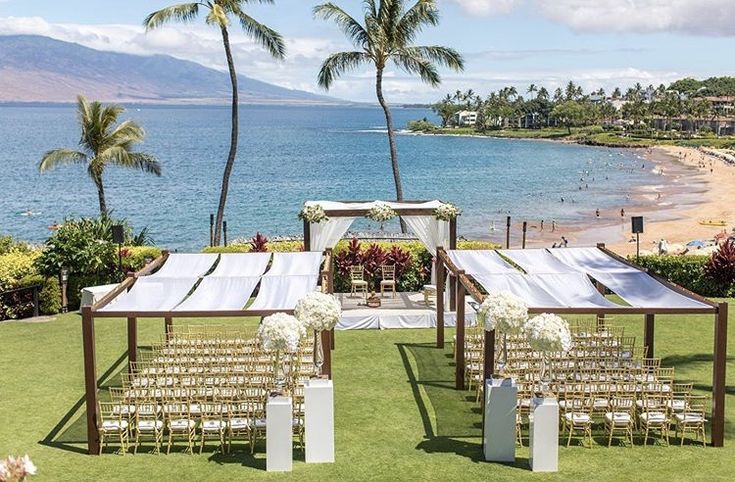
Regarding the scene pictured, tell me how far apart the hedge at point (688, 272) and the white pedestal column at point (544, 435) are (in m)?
13.8

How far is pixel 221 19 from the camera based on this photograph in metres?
28.6

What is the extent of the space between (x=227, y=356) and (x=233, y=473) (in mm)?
4287

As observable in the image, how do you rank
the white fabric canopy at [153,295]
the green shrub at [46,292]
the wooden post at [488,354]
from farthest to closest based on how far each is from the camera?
the green shrub at [46,292] < the white fabric canopy at [153,295] < the wooden post at [488,354]

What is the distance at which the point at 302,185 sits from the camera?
8769 centimetres

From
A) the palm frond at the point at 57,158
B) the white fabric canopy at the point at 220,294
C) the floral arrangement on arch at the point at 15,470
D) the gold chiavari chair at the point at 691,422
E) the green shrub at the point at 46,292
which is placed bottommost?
the gold chiavari chair at the point at 691,422

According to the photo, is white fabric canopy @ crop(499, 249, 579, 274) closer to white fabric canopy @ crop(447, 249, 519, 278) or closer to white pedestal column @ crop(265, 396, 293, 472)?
white fabric canopy @ crop(447, 249, 519, 278)

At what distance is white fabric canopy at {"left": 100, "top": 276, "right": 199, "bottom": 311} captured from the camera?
42.6ft

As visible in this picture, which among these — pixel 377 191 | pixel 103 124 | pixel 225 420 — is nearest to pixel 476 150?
pixel 377 191

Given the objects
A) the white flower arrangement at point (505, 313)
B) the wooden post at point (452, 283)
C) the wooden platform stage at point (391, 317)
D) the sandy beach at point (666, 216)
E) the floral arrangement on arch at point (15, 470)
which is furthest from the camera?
the sandy beach at point (666, 216)

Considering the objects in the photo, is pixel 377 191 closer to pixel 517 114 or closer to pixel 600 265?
pixel 600 265

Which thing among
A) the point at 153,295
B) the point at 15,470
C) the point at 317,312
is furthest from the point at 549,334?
the point at 15,470

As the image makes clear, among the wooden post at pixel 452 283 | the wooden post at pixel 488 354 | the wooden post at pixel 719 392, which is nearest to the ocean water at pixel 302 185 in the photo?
the wooden post at pixel 452 283

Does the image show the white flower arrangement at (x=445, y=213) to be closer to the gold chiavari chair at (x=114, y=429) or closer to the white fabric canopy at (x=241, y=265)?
the white fabric canopy at (x=241, y=265)

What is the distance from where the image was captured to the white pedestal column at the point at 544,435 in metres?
11.5
